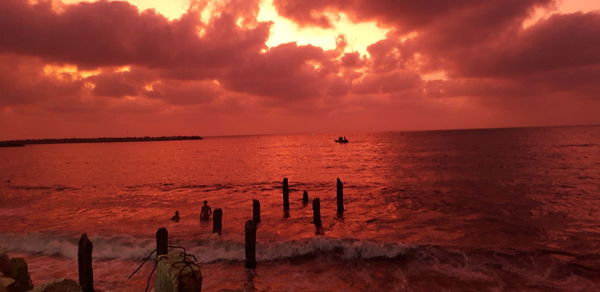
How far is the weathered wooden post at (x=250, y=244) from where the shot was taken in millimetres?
12656

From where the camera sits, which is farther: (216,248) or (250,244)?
(216,248)

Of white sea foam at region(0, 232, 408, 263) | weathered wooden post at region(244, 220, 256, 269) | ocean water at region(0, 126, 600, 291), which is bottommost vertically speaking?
ocean water at region(0, 126, 600, 291)

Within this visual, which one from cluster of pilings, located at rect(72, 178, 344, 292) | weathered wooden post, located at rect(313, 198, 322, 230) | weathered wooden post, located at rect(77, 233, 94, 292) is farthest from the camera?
weathered wooden post, located at rect(313, 198, 322, 230)

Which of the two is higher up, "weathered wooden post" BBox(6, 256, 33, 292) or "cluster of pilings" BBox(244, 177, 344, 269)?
"weathered wooden post" BBox(6, 256, 33, 292)

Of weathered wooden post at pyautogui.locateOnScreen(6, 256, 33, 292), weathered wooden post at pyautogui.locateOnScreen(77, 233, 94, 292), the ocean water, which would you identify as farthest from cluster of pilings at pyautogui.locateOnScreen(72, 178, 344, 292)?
weathered wooden post at pyautogui.locateOnScreen(6, 256, 33, 292)

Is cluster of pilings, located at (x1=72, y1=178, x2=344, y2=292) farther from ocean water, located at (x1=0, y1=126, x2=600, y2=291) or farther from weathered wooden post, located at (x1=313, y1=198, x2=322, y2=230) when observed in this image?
ocean water, located at (x1=0, y1=126, x2=600, y2=291)

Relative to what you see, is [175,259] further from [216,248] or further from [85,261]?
[216,248]

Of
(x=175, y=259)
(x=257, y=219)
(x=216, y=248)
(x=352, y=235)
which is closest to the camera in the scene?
(x=175, y=259)

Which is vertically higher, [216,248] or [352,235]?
[216,248]

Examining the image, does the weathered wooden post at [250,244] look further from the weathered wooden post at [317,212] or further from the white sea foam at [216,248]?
the weathered wooden post at [317,212]

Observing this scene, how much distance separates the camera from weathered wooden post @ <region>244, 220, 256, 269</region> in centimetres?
1266

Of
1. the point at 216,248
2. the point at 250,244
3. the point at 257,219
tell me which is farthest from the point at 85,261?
the point at 257,219

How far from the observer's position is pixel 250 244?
43.1 ft

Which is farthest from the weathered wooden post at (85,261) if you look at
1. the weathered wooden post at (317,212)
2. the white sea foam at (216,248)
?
the weathered wooden post at (317,212)
